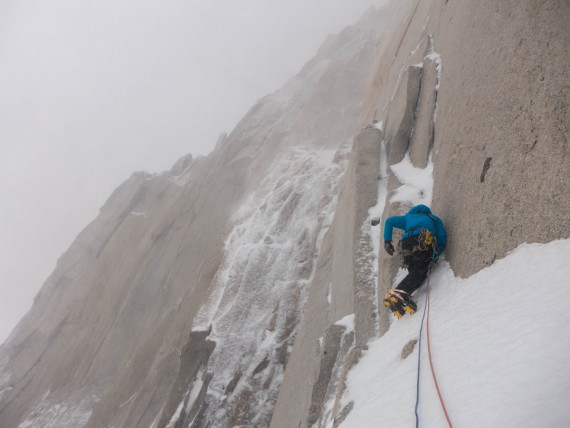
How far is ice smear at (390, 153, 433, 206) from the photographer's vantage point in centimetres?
986

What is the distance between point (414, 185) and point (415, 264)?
3710 millimetres

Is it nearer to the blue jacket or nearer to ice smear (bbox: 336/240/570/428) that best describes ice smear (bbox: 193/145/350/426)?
ice smear (bbox: 336/240/570/428)

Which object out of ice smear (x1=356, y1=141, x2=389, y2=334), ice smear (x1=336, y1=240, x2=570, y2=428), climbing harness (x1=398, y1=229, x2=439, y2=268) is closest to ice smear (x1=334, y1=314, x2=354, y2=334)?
ice smear (x1=356, y1=141, x2=389, y2=334)

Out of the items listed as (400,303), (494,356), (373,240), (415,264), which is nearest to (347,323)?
(373,240)

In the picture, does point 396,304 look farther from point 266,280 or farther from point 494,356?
point 266,280

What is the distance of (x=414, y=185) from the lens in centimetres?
1071

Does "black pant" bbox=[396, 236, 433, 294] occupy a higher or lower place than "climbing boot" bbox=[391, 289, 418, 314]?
higher

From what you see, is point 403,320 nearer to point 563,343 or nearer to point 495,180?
point 495,180

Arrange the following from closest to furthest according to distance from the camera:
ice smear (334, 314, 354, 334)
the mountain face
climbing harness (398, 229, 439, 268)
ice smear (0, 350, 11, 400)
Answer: the mountain face, climbing harness (398, 229, 439, 268), ice smear (334, 314, 354, 334), ice smear (0, 350, 11, 400)

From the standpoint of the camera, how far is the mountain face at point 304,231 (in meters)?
6.55

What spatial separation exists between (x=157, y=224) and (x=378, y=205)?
27651 mm

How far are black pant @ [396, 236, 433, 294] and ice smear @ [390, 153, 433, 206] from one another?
224 cm

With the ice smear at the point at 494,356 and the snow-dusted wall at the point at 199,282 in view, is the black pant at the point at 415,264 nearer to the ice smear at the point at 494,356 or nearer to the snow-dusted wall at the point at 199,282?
the ice smear at the point at 494,356

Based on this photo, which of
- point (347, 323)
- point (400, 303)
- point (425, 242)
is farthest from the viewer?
point (347, 323)
